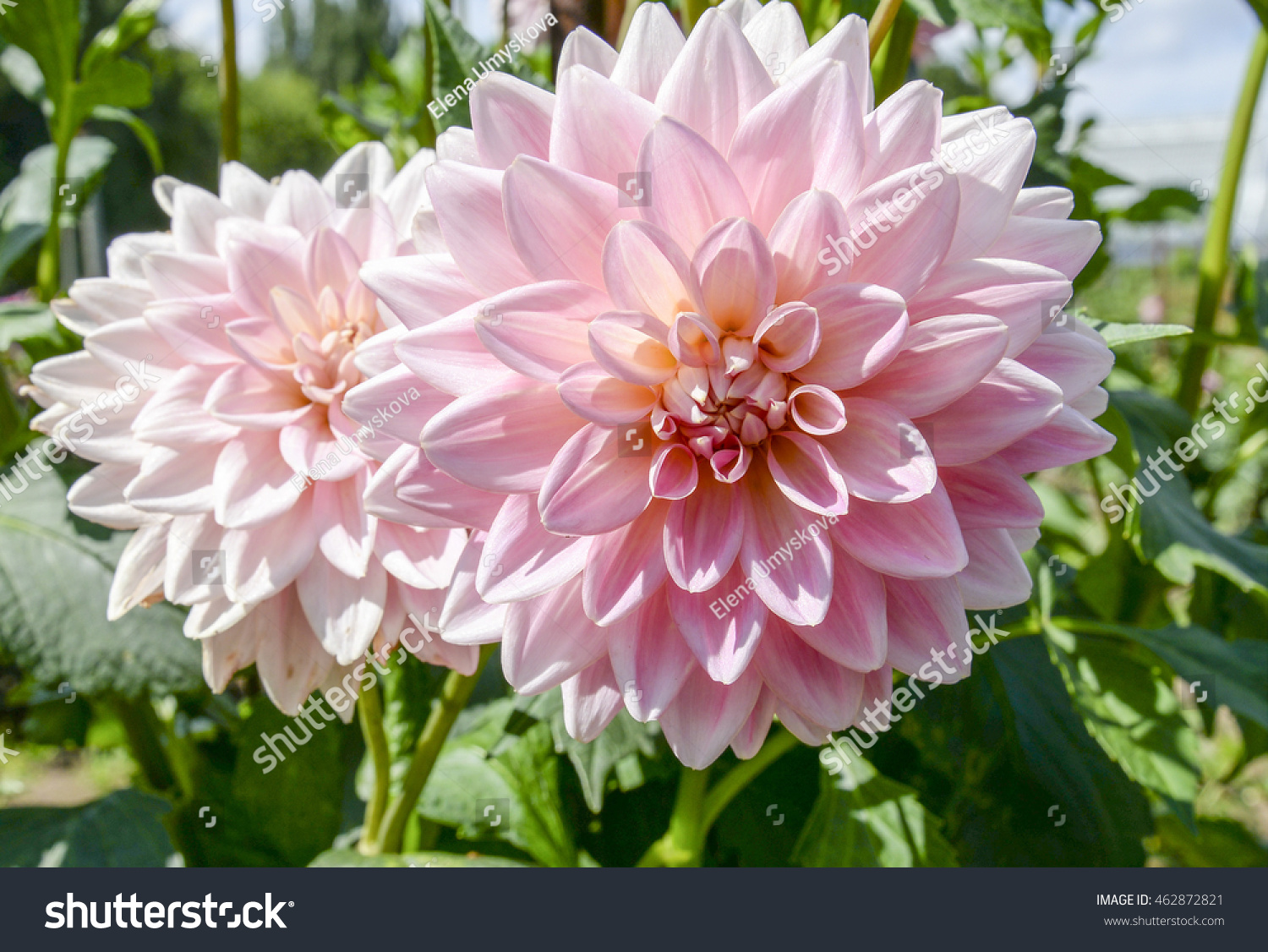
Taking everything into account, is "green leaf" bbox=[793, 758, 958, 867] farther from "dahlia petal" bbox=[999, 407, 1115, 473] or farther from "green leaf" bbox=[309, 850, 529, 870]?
"dahlia petal" bbox=[999, 407, 1115, 473]

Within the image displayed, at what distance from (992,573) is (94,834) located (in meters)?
0.82

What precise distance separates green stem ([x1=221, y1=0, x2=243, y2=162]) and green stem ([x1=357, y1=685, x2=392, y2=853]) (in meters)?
0.56

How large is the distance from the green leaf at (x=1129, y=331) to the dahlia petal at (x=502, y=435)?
36 centimetres

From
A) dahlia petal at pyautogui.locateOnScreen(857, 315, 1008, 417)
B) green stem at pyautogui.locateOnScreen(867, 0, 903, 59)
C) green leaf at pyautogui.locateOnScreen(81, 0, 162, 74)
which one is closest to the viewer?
dahlia petal at pyautogui.locateOnScreen(857, 315, 1008, 417)

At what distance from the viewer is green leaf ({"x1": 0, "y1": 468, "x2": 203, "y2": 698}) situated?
73cm

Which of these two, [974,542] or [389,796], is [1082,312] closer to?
[974,542]

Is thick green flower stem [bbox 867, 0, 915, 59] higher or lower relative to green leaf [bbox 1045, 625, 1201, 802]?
higher

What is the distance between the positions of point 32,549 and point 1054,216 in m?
0.88

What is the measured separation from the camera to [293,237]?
67 centimetres

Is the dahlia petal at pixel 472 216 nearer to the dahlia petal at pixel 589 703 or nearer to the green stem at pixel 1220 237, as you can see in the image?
the dahlia petal at pixel 589 703

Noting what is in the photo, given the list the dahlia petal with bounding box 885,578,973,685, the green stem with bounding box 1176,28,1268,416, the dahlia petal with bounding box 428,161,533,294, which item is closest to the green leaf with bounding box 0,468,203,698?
the dahlia petal with bounding box 428,161,533,294

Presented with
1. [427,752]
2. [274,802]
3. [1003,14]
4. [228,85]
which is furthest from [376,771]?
[1003,14]

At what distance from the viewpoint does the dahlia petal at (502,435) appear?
Result: 47cm

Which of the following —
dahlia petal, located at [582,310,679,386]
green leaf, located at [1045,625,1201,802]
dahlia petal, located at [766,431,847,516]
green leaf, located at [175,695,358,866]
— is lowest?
green leaf, located at [175,695,358,866]
